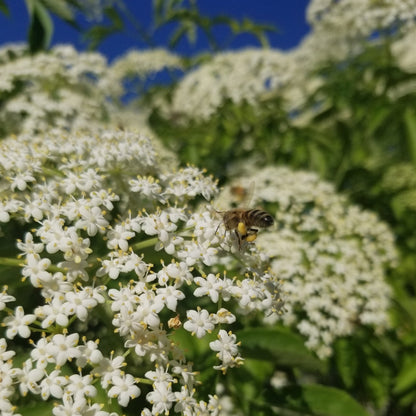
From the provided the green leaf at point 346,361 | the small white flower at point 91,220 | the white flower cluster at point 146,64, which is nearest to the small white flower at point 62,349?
the small white flower at point 91,220

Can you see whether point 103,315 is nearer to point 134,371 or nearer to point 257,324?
point 134,371

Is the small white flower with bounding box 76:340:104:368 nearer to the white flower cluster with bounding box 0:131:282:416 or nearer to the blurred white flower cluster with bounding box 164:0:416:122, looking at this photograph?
the white flower cluster with bounding box 0:131:282:416

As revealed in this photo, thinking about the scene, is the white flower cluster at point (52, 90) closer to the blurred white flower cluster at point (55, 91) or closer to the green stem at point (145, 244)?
the blurred white flower cluster at point (55, 91)

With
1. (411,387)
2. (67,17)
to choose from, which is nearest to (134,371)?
(411,387)

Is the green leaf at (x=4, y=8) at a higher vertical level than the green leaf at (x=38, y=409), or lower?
higher

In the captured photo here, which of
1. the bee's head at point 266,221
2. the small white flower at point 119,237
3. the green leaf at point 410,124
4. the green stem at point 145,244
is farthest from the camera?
the green leaf at point 410,124

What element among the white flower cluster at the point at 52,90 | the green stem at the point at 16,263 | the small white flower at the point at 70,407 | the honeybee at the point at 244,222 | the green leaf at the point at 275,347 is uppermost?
the white flower cluster at the point at 52,90

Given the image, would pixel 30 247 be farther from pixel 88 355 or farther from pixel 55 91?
pixel 55 91
